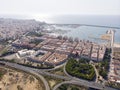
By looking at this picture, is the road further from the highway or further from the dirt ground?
the dirt ground

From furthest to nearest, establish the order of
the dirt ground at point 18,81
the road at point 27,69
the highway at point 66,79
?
the road at point 27,69
the highway at point 66,79
the dirt ground at point 18,81

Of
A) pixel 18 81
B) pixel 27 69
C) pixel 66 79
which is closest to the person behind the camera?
pixel 18 81

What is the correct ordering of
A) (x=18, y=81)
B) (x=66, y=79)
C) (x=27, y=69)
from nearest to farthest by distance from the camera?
(x=18, y=81) < (x=66, y=79) < (x=27, y=69)

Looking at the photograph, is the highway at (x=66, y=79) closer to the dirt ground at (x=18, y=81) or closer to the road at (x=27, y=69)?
the road at (x=27, y=69)

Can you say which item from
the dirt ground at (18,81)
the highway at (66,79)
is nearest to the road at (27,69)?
the highway at (66,79)

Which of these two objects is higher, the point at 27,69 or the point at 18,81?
the point at 27,69

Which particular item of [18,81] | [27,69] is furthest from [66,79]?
[27,69]

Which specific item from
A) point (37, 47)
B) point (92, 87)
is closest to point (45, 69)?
point (92, 87)

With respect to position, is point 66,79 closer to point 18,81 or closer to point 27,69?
point 18,81

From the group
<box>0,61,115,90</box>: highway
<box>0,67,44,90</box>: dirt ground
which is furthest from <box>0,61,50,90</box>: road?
<box>0,67,44,90</box>: dirt ground

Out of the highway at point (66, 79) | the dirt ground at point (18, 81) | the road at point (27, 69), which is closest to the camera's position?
the dirt ground at point (18, 81)

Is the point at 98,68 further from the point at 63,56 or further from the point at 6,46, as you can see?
the point at 6,46

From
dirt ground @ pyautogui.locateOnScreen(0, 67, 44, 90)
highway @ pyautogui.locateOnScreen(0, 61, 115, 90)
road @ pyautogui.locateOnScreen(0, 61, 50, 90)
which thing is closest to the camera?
dirt ground @ pyautogui.locateOnScreen(0, 67, 44, 90)
